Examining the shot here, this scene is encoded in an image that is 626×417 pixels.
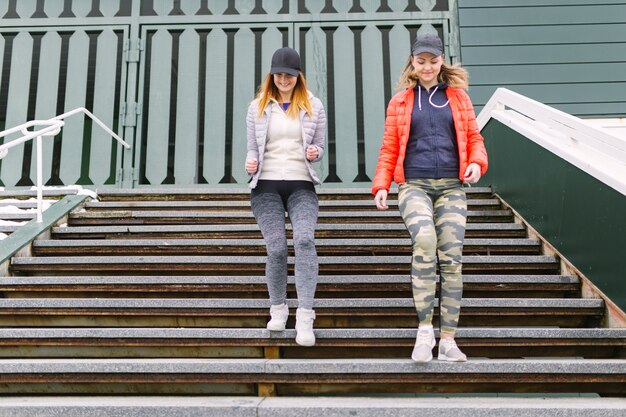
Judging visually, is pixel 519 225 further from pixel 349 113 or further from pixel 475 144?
pixel 349 113

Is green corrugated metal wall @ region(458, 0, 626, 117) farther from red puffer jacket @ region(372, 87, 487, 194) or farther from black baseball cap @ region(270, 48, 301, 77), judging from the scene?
black baseball cap @ region(270, 48, 301, 77)

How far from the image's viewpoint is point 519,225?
439 cm

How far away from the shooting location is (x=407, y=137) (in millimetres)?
2744

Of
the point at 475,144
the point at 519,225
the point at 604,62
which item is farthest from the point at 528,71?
the point at 475,144

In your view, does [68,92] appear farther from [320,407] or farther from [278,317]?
[320,407]

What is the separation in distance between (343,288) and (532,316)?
41.7 inches

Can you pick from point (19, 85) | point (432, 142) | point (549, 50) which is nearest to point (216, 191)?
point (432, 142)

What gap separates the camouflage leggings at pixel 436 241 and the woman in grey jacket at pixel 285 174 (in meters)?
0.48

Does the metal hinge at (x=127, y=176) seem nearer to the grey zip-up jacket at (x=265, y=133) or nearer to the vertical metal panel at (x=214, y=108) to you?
the vertical metal panel at (x=214, y=108)

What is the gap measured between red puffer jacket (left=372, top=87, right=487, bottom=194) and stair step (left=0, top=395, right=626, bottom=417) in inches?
38.7

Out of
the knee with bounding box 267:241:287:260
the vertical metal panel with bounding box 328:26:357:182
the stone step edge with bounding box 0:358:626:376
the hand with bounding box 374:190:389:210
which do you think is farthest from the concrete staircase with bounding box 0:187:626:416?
the vertical metal panel with bounding box 328:26:357:182

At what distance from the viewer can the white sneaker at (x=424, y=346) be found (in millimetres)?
2496

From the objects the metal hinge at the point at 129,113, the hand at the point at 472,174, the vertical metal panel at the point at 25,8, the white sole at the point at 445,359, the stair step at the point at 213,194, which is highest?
the vertical metal panel at the point at 25,8

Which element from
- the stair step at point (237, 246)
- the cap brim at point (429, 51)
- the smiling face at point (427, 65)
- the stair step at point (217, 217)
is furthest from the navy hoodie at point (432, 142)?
the stair step at point (217, 217)
